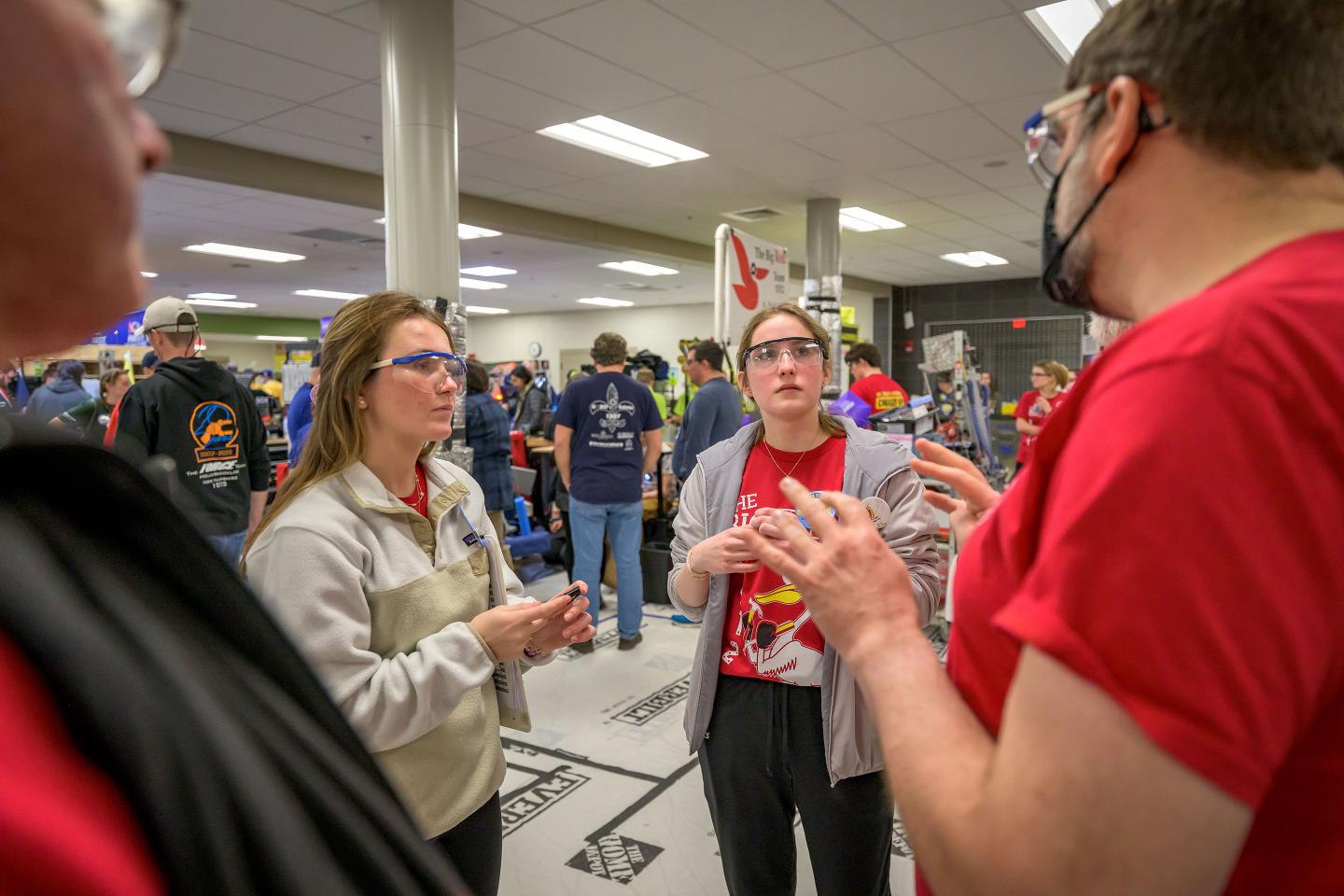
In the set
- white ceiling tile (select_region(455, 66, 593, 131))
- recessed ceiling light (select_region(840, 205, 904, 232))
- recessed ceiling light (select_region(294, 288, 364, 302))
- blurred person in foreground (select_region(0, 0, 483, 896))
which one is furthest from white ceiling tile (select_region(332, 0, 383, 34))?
recessed ceiling light (select_region(294, 288, 364, 302))

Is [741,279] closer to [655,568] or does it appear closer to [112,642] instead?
[655,568]

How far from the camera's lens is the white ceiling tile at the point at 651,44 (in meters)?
4.17

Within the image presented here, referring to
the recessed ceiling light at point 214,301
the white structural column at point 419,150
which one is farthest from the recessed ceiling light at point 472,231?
the recessed ceiling light at point 214,301

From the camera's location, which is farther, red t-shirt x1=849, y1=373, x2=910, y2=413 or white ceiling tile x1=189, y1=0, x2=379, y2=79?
red t-shirt x1=849, y1=373, x2=910, y2=413

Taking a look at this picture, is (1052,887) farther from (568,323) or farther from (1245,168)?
(568,323)

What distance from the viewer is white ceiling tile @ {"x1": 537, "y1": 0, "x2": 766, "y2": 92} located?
4167 mm

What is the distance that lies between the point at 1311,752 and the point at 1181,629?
0.19 m

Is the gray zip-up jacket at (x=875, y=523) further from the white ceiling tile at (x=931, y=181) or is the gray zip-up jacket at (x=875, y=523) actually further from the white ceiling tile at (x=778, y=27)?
the white ceiling tile at (x=931, y=181)

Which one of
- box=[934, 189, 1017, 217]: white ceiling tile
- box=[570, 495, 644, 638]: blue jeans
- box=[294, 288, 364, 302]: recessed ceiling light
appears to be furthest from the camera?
box=[294, 288, 364, 302]: recessed ceiling light

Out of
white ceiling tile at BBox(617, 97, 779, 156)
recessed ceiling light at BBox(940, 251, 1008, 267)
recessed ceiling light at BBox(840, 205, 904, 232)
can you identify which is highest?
white ceiling tile at BBox(617, 97, 779, 156)

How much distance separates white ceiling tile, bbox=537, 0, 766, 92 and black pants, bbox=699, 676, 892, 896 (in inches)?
140

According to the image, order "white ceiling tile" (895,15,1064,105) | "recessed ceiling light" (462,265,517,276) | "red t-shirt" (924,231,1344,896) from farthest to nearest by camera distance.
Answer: "recessed ceiling light" (462,265,517,276), "white ceiling tile" (895,15,1064,105), "red t-shirt" (924,231,1344,896)

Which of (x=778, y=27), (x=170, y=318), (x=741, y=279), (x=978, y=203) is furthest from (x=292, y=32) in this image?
(x=978, y=203)

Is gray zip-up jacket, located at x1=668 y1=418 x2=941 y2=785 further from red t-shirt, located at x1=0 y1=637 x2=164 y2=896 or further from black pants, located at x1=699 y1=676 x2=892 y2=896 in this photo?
red t-shirt, located at x1=0 y1=637 x2=164 y2=896
